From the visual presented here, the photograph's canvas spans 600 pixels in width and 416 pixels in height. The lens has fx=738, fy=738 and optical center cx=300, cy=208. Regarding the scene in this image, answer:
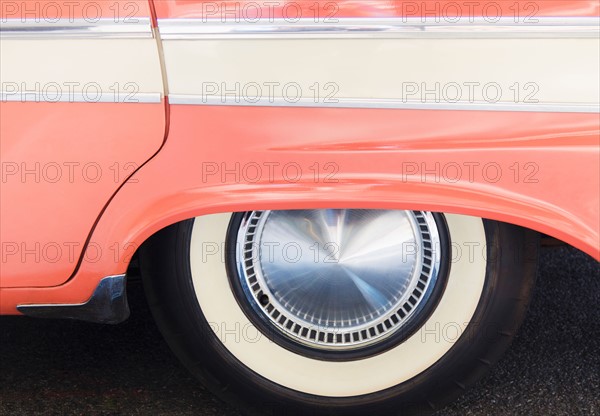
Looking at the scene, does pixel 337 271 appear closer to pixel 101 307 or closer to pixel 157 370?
pixel 101 307

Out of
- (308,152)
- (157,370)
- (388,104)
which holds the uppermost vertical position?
(388,104)

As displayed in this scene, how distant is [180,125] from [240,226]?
1.03 feet

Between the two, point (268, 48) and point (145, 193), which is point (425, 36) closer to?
point (268, 48)

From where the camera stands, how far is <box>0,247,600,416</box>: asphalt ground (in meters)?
2.09

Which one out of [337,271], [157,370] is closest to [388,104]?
[337,271]

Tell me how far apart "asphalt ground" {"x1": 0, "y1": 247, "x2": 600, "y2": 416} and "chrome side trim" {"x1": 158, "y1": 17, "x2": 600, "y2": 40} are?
3.42ft

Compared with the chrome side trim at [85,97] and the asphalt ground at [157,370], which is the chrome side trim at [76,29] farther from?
the asphalt ground at [157,370]

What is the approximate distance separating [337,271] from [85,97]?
0.74 meters

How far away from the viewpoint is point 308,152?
168 cm

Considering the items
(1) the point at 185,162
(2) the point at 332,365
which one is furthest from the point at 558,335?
(1) the point at 185,162

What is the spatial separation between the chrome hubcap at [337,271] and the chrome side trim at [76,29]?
20.6 inches

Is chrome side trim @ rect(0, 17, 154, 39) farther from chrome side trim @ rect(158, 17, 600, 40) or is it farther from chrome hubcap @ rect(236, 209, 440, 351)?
chrome hubcap @ rect(236, 209, 440, 351)

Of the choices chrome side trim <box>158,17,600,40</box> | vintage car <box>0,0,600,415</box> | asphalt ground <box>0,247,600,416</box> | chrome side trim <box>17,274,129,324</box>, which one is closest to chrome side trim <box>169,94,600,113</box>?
vintage car <box>0,0,600,415</box>

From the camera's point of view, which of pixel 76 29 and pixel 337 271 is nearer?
pixel 76 29
